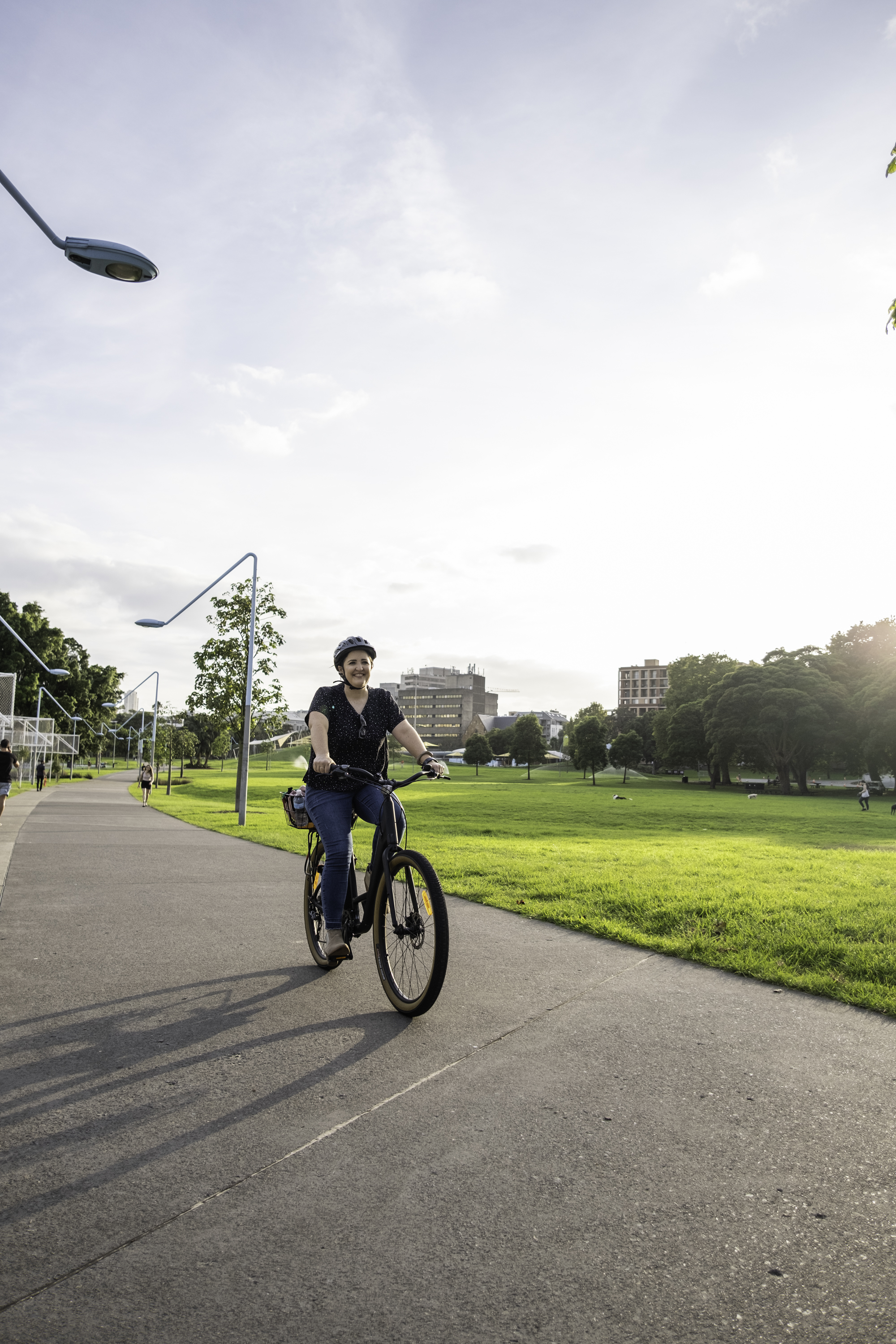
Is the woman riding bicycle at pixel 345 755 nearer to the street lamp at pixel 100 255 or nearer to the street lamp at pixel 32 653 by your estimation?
the street lamp at pixel 100 255

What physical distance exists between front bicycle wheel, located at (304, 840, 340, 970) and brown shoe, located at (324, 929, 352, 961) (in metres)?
0.24

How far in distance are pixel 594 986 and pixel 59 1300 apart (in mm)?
3446

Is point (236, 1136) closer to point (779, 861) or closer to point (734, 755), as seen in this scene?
point (779, 861)

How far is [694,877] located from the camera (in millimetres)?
9797

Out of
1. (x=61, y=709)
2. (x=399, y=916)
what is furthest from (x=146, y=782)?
(x=61, y=709)

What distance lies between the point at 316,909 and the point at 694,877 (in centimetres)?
586

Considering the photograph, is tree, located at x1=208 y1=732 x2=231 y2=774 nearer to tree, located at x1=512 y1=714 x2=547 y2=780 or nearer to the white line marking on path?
tree, located at x1=512 y1=714 x2=547 y2=780

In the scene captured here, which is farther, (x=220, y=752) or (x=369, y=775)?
(x=220, y=752)

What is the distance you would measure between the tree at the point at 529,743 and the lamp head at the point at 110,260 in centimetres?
6673

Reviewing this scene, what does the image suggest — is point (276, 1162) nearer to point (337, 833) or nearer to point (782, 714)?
point (337, 833)

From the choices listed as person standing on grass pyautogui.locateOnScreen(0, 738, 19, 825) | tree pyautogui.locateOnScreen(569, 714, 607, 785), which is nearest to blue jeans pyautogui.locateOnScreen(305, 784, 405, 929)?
person standing on grass pyautogui.locateOnScreen(0, 738, 19, 825)

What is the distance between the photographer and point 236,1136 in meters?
2.93

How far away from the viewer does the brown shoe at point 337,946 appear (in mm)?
4844

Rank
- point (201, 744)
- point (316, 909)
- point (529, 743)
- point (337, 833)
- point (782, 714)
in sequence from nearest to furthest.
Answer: point (337, 833) → point (316, 909) → point (782, 714) → point (529, 743) → point (201, 744)
